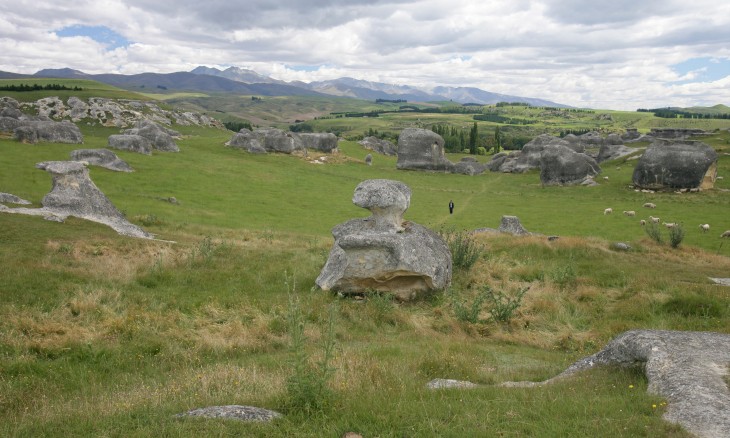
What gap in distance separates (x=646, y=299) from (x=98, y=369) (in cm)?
1607

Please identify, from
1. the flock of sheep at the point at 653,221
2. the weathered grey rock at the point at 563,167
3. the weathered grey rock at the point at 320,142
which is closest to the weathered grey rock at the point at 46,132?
the weathered grey rock at the point at 320,142

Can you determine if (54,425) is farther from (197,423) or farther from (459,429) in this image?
(459,429)

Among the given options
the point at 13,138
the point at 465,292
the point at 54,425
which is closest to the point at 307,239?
the point at 465,292

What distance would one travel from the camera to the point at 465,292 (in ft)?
62.3

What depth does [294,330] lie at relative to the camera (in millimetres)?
7707

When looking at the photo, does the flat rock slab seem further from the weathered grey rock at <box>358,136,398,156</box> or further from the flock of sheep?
the weathered grey rock at <box>358,136,398,156</box>

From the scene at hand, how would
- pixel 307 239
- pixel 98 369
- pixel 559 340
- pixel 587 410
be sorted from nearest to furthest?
pixel 587 410, pixel 98 369, pixel 559 340, pixel 307 239

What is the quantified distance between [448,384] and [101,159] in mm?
46902

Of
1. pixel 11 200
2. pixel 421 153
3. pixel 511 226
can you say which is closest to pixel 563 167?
pixel 421 153

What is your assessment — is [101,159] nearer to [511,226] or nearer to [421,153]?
[511,226]

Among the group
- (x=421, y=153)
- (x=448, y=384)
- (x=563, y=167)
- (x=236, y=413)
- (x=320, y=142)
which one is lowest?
(x=448, y=384)

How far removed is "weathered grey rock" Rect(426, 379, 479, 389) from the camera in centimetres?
867

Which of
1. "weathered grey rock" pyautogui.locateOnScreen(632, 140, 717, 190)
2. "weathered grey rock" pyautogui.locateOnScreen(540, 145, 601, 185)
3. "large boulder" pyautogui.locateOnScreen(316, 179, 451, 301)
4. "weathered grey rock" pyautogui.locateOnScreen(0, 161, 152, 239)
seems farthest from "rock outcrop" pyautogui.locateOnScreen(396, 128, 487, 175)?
"large boulder" pyautogui.locateOnScreen(316, 179, 451, 301)

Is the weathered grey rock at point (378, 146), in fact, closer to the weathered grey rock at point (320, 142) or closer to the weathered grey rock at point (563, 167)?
the weathered grey rock at point (320, 142)
